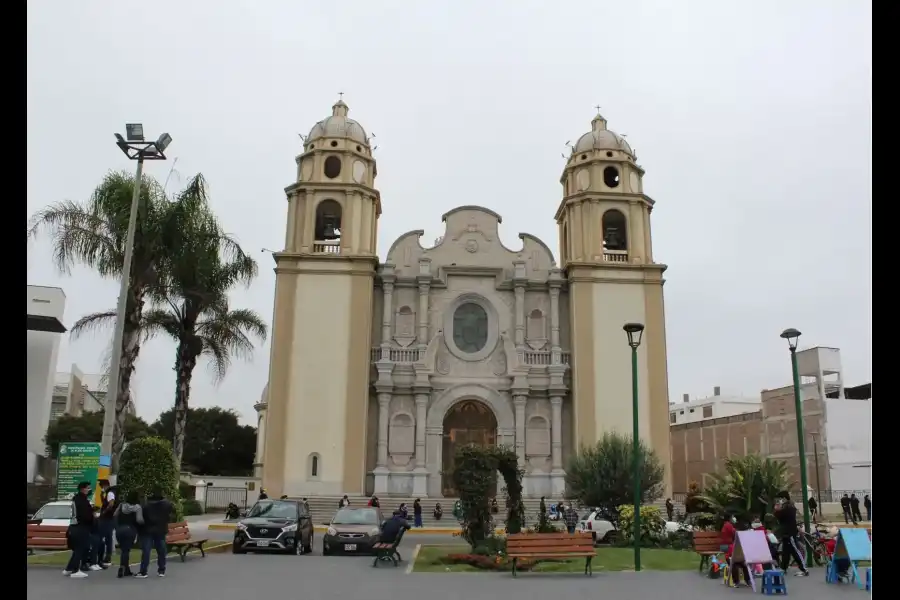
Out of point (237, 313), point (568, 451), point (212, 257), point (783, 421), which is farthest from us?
point (783, 421)

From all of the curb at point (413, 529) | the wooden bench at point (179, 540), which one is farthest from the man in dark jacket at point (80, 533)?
the curb at point (413, 529)

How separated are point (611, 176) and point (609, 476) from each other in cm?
1773

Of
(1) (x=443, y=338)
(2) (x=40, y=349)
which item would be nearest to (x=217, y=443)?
(2) (x=40, y=349)

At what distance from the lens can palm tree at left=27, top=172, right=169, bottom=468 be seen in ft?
71.5

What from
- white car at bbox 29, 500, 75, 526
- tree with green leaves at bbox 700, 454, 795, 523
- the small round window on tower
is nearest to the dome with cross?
the small round window on tower

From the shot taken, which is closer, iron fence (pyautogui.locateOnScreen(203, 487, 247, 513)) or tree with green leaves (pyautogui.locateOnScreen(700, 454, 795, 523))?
tree with green leaves (pyautogui.locateOnScreen(700, 454, 795, 523))

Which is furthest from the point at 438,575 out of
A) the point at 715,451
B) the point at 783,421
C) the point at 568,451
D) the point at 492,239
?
the point at 715,451

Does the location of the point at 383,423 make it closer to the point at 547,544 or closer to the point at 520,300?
the point at 520,300

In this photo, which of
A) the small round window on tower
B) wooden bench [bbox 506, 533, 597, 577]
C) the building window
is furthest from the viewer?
the small round window on tower

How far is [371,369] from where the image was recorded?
33.9 m

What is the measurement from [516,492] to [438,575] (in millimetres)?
4802

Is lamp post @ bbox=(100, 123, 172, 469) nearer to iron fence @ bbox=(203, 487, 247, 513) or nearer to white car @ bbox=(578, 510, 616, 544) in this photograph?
white car @ bbox=(578, 510, 616, 544)

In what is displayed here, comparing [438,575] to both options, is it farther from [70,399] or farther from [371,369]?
[70,399]

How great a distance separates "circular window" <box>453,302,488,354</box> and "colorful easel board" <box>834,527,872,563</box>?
22786 mm
